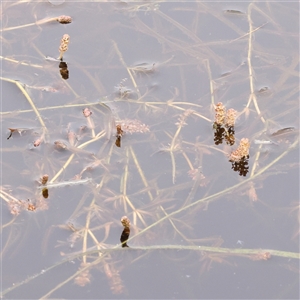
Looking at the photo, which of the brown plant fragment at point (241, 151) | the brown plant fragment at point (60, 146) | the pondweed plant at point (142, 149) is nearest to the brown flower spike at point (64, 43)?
the pondweed plant at point (142, 149)

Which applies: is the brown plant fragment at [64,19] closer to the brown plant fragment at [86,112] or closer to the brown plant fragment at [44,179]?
the brown plant fragment at [86,112]

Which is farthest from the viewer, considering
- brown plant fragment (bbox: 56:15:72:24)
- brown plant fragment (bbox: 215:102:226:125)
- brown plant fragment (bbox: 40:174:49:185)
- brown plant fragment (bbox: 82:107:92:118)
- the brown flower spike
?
brown plant fragment (bbox: 56:15:72:24)

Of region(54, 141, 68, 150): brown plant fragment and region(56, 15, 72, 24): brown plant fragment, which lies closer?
region(54, 141, 68, 150): brown plant fragment

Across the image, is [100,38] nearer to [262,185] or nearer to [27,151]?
[27,151]

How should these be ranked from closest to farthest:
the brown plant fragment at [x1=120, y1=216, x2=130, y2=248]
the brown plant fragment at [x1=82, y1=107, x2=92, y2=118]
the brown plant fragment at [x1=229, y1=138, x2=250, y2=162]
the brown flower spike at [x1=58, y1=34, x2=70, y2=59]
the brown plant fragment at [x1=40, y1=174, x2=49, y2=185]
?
the brown plant fragment at [x1=120, y1=216, x2=130, y2=248]
the brown plant fragment at [x1=40, y1=174, x2=49, y2=185]
the brown plant fragment at [x1=229, y1=138, x2=250, y2=162]
the brown plant fragment at [x1=82, y1=107, x2=92, y2=118]
the brown flower spike at [x1=58, y1=34, x2=70, y2=59]

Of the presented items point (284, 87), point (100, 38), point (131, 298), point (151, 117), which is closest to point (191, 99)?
point (151, 117)

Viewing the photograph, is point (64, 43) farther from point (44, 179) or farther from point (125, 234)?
point (125, 234)

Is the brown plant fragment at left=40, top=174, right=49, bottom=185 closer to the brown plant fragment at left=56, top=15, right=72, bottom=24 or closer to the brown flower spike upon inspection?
the brown flower spike

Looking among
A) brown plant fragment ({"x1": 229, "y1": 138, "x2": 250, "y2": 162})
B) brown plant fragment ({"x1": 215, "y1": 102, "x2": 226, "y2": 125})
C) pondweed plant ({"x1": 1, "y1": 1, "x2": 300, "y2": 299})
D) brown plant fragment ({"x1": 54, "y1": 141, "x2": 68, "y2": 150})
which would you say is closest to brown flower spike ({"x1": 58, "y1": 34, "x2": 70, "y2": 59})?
pondweed plant ({"x1": 1, "y1": 1, "x2": 300, "y2": 299})
